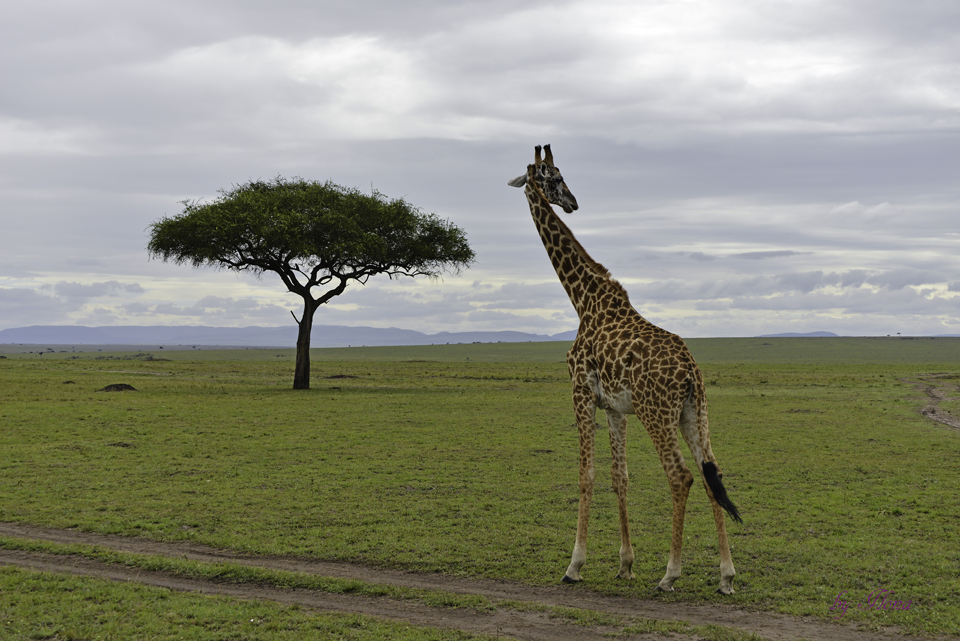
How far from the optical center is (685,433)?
8898 millimetres

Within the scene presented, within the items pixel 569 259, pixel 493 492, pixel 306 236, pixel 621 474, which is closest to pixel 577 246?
pixel 569 259

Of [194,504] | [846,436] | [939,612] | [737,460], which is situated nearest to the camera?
[939,612]

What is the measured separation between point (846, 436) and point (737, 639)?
58.5 feet

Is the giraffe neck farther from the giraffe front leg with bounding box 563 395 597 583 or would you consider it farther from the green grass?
the green grass

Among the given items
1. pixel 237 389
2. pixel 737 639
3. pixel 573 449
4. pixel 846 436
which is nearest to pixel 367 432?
pixel 573 449

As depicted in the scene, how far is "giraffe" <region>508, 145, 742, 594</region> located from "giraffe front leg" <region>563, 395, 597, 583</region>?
13mm

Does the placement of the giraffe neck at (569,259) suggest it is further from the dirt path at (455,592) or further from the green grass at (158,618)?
the green grass at (158,618)

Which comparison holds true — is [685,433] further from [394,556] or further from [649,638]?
[394,556]

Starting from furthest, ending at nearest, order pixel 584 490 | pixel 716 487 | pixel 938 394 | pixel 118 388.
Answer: pixel 938 394 → pixel 118 388 → pixel 584 490 → pixel 716 487

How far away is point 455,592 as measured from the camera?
8781mm

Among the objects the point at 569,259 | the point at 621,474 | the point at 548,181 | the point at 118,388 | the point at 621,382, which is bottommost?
the point at 118,388

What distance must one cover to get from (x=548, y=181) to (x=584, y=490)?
4.45m

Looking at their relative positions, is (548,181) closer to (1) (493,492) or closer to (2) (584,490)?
(2) (584,490)

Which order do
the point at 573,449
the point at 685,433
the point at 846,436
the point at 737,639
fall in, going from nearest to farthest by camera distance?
the point at 737,639
the point at 685,433
the point at 573,449
the point at 846,436
